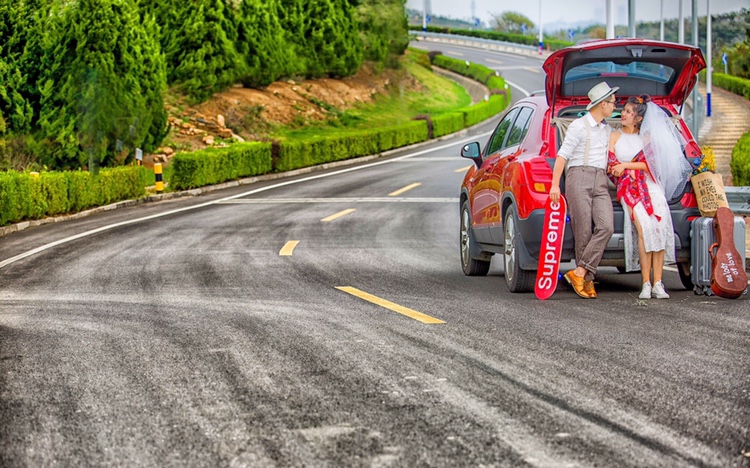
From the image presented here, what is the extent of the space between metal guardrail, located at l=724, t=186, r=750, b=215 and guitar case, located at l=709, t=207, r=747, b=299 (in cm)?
530

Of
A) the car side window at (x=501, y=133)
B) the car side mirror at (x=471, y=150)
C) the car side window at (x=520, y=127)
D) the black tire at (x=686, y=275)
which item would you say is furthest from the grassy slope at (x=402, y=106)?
the black tire at (x=686, y=275)

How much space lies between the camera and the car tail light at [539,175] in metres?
9.45

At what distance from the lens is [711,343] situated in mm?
6734

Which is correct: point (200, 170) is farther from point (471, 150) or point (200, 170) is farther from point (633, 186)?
point (633, 186)

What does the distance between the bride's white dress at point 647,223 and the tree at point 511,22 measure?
15539 centimetres

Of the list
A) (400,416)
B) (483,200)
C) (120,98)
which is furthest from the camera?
(120,98)

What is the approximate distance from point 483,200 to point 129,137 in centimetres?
1994

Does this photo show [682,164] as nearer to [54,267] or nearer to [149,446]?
[149,446]

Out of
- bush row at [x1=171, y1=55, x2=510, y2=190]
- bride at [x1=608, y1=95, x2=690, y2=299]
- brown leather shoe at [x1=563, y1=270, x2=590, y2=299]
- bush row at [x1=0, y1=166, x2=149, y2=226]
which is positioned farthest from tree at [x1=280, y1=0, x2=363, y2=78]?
brown leather shoe at [x1=563, y1=270, x2=590, y2=299]

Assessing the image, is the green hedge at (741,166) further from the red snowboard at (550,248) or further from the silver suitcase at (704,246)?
the red snowboard at (550,248)

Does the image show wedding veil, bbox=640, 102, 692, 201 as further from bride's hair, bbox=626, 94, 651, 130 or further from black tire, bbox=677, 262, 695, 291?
black tire, bbox=677, 262, 695, 291

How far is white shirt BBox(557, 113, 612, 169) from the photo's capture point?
9.34 meters

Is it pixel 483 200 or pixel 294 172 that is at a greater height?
pixel 483 200

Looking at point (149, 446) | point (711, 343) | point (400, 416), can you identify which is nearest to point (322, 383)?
point (400, 416)
